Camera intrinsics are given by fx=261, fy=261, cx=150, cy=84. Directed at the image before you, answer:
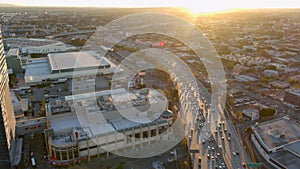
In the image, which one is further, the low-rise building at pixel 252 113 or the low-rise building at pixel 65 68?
the low-rise building at pixel 65 68

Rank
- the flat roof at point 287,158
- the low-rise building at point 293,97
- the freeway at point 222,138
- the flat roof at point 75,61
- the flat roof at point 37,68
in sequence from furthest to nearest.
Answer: the flat roof at point 75,61 → the flat roof at point 37,68 → the low-rise building at point 293,97 → the freeway at point 222,138 → the flat roof at point 287,158

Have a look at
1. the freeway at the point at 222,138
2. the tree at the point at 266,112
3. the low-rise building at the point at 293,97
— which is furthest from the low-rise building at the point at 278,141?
the low-rise building at the point at 293,97

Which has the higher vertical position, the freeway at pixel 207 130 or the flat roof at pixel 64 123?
the flat roof at pixel 64 123

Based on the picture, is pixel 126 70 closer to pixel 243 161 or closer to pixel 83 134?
pixel 83 134

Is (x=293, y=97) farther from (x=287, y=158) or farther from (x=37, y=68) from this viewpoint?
(x=37, y=68)

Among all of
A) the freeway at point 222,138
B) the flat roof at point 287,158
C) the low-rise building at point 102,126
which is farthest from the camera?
the freeway at point 222,138

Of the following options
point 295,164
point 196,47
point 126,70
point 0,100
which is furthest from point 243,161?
point 196,47

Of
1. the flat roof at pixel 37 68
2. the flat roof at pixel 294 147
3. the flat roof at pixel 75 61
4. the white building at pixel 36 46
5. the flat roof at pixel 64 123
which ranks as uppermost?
the white building at pixel 36 46

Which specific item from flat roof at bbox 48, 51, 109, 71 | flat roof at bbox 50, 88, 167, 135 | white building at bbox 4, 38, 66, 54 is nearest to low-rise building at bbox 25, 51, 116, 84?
flat roof at bbox 48, 51, 109, 71

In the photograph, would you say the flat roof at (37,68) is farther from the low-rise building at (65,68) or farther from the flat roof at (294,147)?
the flat roof at (294,147)
